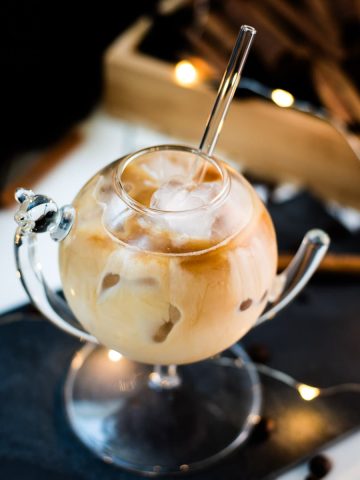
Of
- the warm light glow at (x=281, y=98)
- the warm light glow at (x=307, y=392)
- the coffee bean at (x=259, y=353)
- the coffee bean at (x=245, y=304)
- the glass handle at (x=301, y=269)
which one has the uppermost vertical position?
the coffee bean at (x=245, y=304)

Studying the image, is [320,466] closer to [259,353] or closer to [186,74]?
[259,353]

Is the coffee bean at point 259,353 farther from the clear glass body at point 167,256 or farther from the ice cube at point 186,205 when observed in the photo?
the ice cube at point 186,205

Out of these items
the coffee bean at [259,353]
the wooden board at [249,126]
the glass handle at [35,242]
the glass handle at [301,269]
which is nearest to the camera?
the glass handle at [35,242]

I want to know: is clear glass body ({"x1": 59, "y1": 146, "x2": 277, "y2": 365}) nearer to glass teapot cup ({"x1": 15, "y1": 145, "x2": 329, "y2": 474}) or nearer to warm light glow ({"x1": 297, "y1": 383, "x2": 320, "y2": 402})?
glass teapot cup ({"x1": 15, "y1": 145, "x2": 329, "y2": 474})

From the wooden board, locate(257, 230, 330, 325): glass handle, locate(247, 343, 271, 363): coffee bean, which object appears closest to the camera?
locate(257, 230, 330, 325): glass handle

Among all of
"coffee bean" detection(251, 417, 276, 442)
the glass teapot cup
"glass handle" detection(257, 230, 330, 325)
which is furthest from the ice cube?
"coffee bean" detection(251, 417, 276, 442)

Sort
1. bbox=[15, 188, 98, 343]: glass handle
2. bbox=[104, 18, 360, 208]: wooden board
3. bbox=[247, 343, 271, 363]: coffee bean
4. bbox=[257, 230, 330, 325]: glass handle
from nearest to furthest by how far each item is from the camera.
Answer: bbox=[15, 188, 98, 343]: glass handle → bbox=[257, 230, 330, 325]: glass handle → bbox=[247, 343, 271, 363]: coffee bean → bbox=[104, 18, 360, 208]: wooden board

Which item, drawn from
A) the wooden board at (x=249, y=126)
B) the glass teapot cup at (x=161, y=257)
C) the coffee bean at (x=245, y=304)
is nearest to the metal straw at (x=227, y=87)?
the glass teapot cup at (x=161, y=257)
